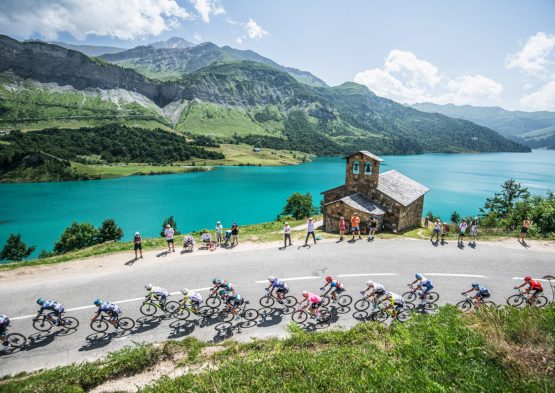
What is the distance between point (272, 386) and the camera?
7.74 metres

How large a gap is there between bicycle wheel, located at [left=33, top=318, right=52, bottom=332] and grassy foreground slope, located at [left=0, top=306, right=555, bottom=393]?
134 inches

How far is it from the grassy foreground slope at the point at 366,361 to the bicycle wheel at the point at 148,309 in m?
3.07

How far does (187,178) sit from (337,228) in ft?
409

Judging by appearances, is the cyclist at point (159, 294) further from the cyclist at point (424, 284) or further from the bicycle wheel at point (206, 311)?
the cyclist at point (424, 284)

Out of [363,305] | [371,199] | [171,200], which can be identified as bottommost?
[171,200]

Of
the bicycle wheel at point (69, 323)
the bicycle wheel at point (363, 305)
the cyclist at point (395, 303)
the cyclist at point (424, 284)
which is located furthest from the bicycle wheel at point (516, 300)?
the bicycle wheel at point (69, 323)

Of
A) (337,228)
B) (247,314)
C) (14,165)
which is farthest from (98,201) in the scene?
(247,314)

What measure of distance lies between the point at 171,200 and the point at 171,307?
84.5 meters

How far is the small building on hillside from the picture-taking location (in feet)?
94.0

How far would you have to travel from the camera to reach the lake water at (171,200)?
222 feet

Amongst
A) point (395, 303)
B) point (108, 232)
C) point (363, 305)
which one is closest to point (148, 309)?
point (363, 305)

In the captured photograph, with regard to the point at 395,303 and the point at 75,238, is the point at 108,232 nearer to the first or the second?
the point at 75,238

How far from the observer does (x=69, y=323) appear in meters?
13.1

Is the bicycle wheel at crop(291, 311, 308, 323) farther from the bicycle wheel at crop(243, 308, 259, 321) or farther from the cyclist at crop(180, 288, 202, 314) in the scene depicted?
the cyclist at crop(180, 288, 202, 314)
